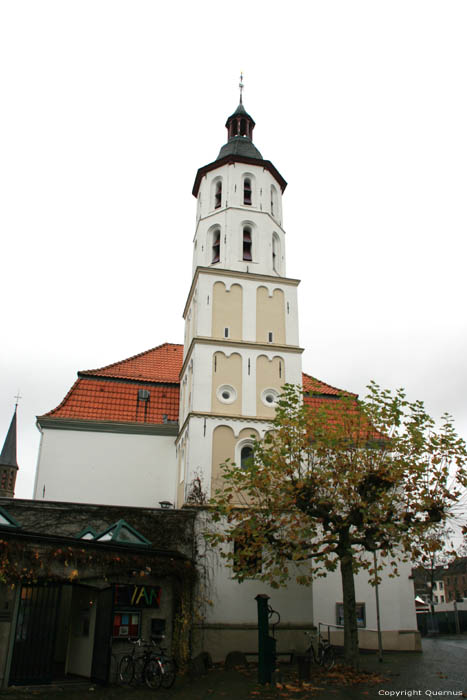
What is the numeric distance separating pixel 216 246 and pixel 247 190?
3316 millimetres

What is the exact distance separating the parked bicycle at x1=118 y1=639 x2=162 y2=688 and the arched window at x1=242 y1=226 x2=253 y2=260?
15481mm

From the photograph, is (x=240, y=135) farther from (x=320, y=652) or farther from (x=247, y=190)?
(x=320, y=652)

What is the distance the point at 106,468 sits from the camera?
74.1 ft

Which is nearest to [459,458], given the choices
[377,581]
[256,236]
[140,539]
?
[377,581]

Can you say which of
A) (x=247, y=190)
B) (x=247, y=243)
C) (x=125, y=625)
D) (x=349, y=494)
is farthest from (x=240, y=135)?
(x=125, y=625)

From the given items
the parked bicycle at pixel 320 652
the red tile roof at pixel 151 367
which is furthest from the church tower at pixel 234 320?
the parked bicycle at pixel 320 652

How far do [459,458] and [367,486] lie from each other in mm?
2468

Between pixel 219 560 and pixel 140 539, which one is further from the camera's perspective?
pixel 219 560

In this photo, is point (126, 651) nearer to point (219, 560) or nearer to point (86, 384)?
point (219, 560)

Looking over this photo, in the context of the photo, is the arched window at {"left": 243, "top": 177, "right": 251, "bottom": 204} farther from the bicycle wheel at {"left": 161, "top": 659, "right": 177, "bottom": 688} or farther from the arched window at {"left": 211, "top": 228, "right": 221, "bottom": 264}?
the bicycle wheel at {"left": 161, "top": 659, "right": 177, "bottom": 688}

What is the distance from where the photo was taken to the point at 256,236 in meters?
24.7

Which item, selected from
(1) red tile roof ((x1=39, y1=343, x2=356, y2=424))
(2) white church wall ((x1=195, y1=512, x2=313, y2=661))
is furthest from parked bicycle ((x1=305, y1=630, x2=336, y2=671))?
(1) red tile roof ((x1=39, y1=343, x2=356, y2=424))

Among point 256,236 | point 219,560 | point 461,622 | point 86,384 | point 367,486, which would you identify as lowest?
point 461,622

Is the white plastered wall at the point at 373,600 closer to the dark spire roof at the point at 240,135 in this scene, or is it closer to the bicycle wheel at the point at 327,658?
the bicycle wheel at the point at 327,658
